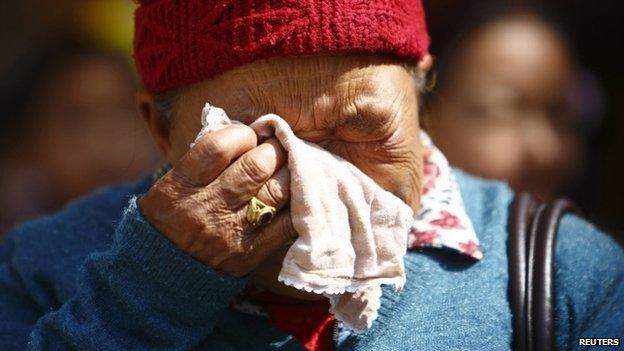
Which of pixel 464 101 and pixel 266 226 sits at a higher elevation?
pixel 266 226

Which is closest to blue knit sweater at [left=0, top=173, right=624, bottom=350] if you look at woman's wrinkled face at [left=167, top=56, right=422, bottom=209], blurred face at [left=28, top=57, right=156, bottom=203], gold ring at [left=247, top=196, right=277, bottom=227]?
gold ring at [left=247, top=196, right=277, bottom=227]

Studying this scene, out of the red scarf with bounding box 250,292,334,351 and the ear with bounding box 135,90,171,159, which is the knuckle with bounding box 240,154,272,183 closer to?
the red scarf with bounding box 250,292,334,351

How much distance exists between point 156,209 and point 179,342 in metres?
0.34

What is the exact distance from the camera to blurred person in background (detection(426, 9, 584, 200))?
4.17 meters

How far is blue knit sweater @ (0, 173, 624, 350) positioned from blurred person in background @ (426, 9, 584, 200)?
1.46m

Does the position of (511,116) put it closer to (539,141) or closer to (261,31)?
(539,141)

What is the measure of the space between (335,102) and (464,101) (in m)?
2.27

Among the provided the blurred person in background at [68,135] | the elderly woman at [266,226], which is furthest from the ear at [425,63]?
the blurred person in background at [68,135]

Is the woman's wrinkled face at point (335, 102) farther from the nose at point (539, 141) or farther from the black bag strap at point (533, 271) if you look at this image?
the nose at point (539, 141)

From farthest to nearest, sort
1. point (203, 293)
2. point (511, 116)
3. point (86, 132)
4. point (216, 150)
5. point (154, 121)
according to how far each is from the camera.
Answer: point (86, 132) → point (511, 116) → point (154, 121) → point (203, 293) → point (216, 150)

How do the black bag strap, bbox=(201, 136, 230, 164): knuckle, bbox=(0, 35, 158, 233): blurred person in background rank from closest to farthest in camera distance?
bbox=(201, 136, 230, 164): knuckle < the black bag strap < bbox=(0, 35, 158, 233): blurred person in background

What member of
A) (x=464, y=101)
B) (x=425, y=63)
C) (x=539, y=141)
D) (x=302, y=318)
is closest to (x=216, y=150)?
(x=302, y=318)

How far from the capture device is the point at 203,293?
203cm

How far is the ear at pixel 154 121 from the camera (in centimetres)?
247
